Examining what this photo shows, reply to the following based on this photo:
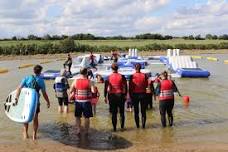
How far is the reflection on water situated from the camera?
10.9m

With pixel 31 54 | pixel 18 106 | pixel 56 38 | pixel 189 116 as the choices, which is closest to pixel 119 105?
pixel 18 106

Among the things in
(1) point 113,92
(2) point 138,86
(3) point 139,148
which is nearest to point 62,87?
(1) point 113,92

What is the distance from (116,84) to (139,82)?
659 mm

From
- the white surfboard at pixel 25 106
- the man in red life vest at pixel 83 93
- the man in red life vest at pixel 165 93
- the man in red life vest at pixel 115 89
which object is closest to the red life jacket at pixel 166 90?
the man in red life vest at pixel 165 93

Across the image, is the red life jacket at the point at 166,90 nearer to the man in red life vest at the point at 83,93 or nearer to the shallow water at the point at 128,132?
the shallow water at the point at 128,132

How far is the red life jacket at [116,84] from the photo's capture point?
12.1 m

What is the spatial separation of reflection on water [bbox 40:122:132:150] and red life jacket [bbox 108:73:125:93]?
3.82 ft

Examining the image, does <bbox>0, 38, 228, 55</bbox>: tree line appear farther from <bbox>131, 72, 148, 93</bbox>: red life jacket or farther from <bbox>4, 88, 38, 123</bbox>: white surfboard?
<bbox>4, 88, 38, 123</bbox>: white surfboard

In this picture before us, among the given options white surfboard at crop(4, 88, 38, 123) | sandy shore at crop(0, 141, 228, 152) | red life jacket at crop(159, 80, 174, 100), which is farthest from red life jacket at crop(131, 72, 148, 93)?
white surfboard at crop(4, 88, 38, 123)

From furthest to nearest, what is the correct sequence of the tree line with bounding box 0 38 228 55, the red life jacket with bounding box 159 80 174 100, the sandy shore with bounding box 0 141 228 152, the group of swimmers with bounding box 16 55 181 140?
the tree line with bounding box 0 38 228 55
the red life jacket with bounding box 159 80 174 100
the group of swimmers with bounding box 16 55 181 140
the sandy shore with bounding box 0 141 228 152

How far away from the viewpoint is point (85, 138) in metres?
11.6

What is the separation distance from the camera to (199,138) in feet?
38.4

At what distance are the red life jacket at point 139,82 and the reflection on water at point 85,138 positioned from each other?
1.39m

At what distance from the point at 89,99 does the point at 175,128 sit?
2.91 m
